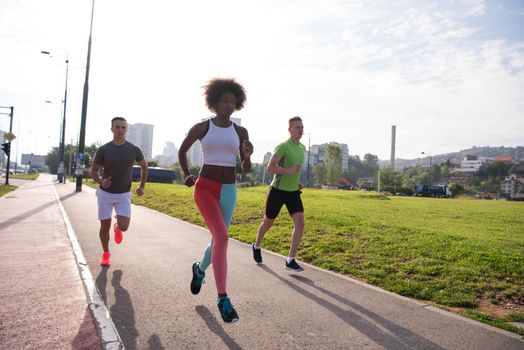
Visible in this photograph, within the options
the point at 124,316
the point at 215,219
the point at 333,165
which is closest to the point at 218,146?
the point at 215,219

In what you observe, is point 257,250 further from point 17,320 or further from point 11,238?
point 11,238

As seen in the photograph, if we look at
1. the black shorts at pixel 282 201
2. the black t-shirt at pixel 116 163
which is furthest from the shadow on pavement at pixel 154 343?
the black shorts at pixel 282 201

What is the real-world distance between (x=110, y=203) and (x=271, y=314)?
3.02 metres

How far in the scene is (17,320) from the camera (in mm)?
3535

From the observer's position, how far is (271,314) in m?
3.93

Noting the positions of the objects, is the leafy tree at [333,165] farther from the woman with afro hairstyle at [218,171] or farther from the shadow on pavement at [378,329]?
the woman with afro hairstyle at [218,171]

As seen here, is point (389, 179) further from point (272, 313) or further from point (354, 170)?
point (354, 170)

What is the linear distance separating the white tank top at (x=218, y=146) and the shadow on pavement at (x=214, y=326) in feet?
4.60

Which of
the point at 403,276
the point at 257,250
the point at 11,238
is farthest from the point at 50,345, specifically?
the point at 11,238

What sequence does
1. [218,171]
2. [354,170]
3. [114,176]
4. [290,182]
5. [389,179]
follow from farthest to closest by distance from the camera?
[354,170] → [389,179] → [290,182] → [114,176] → [218,171]

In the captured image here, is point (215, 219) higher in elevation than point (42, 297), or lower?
higher

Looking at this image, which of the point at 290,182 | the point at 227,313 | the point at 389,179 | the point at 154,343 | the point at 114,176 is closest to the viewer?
the point at 154,343

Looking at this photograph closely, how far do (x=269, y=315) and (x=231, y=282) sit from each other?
1.22 m

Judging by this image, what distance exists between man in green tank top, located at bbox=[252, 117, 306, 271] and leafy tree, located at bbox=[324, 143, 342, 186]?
81.1 m
